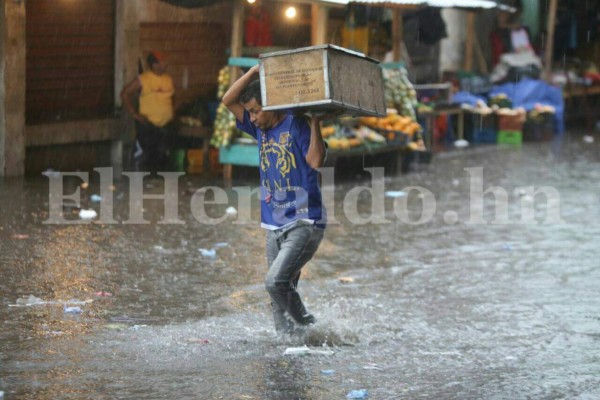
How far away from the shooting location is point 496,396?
18.7 ft

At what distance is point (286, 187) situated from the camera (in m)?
6.37

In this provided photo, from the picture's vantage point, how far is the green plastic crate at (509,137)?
64.4ft

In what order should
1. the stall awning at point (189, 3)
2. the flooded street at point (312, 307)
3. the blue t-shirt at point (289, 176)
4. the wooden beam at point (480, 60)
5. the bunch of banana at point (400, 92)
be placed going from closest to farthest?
1. the flooded street at point (312, 307)
2. the blue t-shirt at point (289, 176)
3. the stall awning at point (189, 3)
4. the bunch of banana at point (400, 92)
5. the wooden beam at point (480, 60)

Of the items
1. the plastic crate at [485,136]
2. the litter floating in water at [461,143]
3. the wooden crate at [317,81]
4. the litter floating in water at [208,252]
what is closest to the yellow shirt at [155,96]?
the litter floating in water at [208,252]

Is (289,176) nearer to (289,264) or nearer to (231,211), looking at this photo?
(289,264)

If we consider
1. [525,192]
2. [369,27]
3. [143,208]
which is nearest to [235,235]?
[143,208]

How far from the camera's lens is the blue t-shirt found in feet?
20.7

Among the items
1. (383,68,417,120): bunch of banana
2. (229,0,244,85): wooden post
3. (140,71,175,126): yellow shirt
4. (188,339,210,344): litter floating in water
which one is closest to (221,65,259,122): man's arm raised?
(188,339,210,344): litter floating in water

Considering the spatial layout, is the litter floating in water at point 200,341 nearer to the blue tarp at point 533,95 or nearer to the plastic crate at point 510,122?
the plastic crate at point 510,122

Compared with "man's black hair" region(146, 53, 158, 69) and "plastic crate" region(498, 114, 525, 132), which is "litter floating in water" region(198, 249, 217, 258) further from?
"plastic crate" region(498, 114, 525, 132)

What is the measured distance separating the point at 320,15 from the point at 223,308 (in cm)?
718

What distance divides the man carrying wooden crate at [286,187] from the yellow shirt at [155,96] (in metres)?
8.17

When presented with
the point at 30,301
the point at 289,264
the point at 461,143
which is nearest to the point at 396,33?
the point at 461,143

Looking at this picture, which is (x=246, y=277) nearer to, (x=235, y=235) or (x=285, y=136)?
(x=235, y=235)
